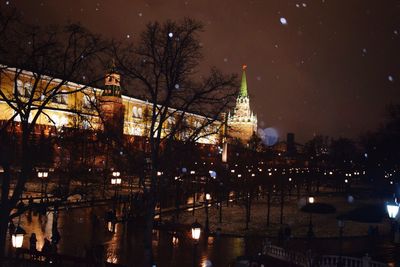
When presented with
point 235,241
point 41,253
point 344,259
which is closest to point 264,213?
point 235,241

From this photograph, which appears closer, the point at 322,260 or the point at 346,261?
the point at 346,261

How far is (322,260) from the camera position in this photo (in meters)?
18.9

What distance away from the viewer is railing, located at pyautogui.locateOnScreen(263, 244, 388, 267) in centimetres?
1744

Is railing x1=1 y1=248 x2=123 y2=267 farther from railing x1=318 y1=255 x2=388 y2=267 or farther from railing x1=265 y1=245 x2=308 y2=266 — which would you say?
railing x1=318 y1=255 x2=388 y2=267

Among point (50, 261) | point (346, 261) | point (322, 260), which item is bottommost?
point (50, 261)

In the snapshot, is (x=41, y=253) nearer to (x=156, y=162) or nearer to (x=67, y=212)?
(x=156, y=162)

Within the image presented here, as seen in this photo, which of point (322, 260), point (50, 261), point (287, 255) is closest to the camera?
point (50, 261)

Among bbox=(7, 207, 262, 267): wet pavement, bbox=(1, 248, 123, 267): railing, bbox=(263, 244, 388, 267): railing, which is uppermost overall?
bbox=(263, 244, 388, 267): railing

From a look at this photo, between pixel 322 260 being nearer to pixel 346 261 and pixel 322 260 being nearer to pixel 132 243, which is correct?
pixel 346 261

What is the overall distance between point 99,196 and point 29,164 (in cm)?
3840

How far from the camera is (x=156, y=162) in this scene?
659 inches

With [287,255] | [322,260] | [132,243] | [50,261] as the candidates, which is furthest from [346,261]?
[132,243]

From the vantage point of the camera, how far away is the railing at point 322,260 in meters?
17.4

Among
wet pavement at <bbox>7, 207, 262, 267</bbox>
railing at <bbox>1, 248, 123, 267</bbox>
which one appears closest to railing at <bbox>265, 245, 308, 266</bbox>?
wet pavement at <bbox>7, 207, 262, 267</bbox>
